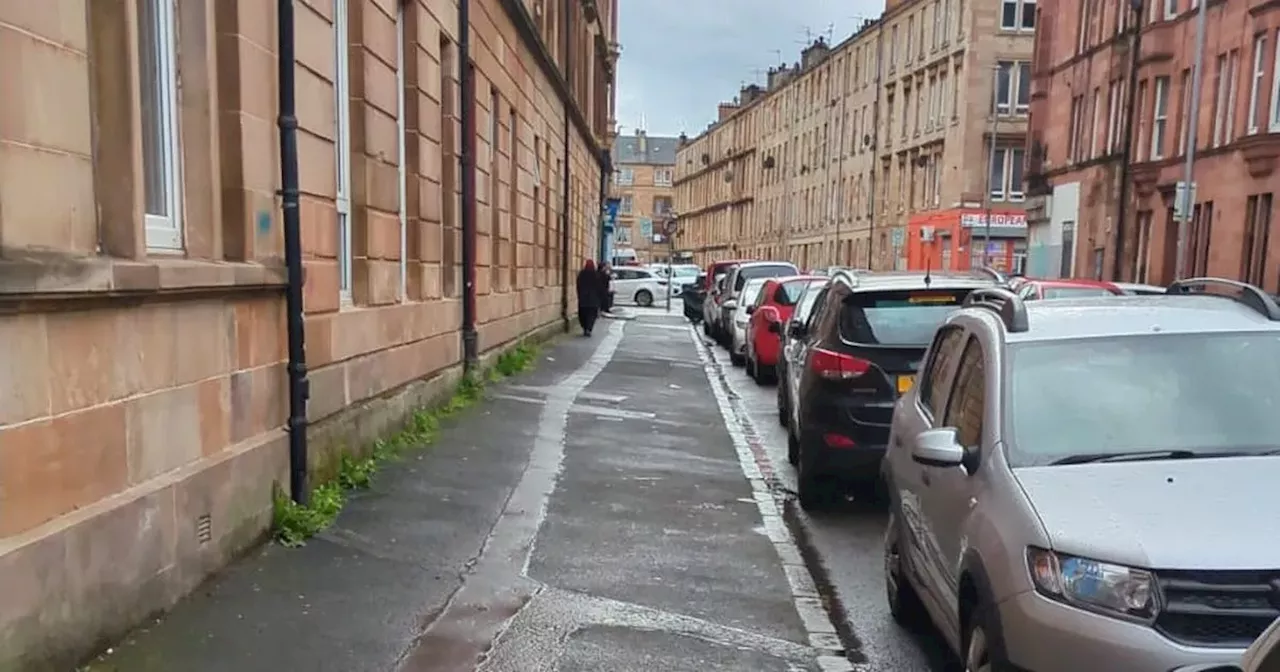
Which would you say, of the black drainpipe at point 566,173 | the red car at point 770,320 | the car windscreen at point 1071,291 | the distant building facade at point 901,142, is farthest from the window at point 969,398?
the distant building facade at point 901,142

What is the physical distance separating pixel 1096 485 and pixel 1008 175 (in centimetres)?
4852

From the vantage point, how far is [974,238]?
47.8m

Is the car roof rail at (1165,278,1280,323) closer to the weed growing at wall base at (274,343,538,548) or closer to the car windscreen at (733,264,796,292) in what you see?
the weed growing at wall base at (274,343,538,548)

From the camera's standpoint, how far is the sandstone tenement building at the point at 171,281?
396 cm

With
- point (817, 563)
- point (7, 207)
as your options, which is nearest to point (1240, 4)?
point (817, 563)

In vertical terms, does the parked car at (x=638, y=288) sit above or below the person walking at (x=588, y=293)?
below

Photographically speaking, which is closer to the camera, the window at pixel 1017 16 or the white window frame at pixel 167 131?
the white window frame at pixel 167 131

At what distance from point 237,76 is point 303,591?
9.38 feet

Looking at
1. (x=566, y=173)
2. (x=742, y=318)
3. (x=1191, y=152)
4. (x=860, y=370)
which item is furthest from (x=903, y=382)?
(x=1191, y=152)

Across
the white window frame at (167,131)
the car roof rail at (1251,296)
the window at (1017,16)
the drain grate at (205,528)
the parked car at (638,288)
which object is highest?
the window at (1017,16)

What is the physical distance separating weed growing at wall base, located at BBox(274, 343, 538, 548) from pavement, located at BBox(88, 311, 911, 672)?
0.12 meters

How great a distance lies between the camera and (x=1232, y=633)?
3.12m

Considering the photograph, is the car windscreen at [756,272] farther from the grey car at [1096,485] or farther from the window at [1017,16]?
the window at [1017,16]

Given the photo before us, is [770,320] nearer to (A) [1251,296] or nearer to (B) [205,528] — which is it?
(A) [1251,296]
